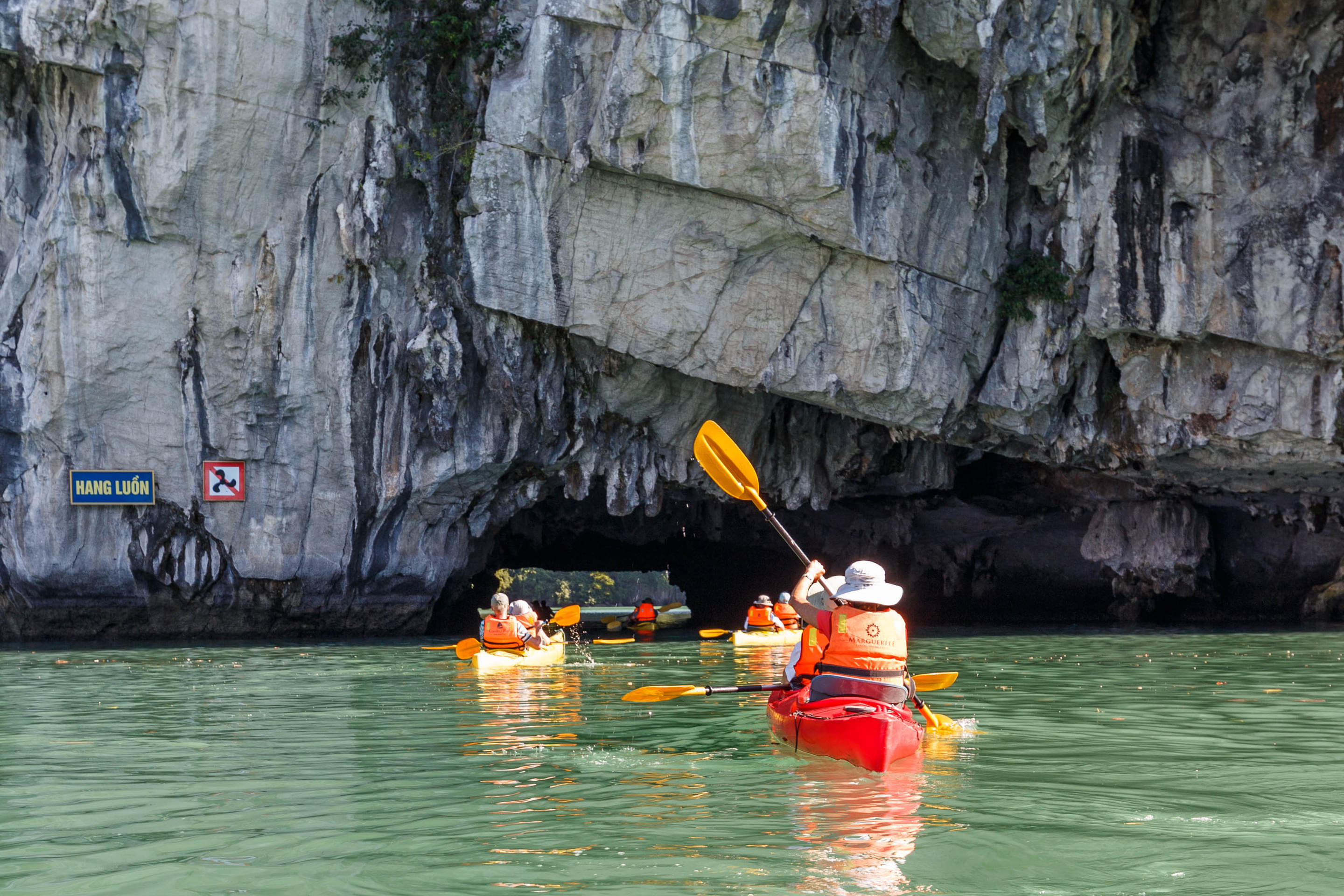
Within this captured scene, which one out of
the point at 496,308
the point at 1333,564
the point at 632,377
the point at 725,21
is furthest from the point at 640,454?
the point at 1333,564

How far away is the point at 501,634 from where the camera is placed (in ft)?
52.1

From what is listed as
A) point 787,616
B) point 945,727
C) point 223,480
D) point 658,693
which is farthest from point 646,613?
point 945,727

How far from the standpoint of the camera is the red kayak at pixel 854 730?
294 inches

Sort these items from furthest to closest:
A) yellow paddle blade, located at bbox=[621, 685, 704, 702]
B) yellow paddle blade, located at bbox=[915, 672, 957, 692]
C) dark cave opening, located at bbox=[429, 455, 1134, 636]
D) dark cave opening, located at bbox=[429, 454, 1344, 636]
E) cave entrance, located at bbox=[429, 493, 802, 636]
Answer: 1. cave entrance, located at bbox=[429, 493, 802, 636]
2. dark cave opening, located at bbox=[429, 455, 1134, 636]
3. dark cave opening, located at bbox=[429, 454, 1344, 636]
4. yellow paddle blade, located at bbox=[915, 672, 957, 692]
5. yellow paddle blade, located at bbox=[621, 685, 704, 702]

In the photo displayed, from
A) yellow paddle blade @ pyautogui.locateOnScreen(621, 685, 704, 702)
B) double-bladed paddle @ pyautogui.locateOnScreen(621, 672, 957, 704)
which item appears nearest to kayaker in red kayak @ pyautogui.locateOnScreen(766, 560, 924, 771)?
double-bladed paddle @ pyautogui.locateOnScreen(621, 672, 957, 704)

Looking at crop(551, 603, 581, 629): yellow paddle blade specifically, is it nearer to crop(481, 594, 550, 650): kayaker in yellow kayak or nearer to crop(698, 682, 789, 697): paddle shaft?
crop(481, 594, 550, 650): kayaker in yellow kayak

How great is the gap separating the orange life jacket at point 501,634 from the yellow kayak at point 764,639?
4.81 metres

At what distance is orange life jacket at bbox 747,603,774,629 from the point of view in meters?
20.4

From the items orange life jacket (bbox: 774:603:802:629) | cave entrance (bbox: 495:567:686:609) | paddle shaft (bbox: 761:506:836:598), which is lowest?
cave entrance (bbox: 495:567:686:609)

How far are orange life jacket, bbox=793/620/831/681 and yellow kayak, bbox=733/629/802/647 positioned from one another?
10.3m

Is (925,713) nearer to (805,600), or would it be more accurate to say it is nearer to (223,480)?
(805,600)

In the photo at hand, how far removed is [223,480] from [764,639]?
9.43 m

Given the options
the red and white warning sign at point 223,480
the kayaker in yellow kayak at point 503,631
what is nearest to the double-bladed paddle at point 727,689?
the kayaker in yellow kayak at point 503,631

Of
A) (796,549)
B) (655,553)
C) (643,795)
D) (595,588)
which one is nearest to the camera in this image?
(643,795)
